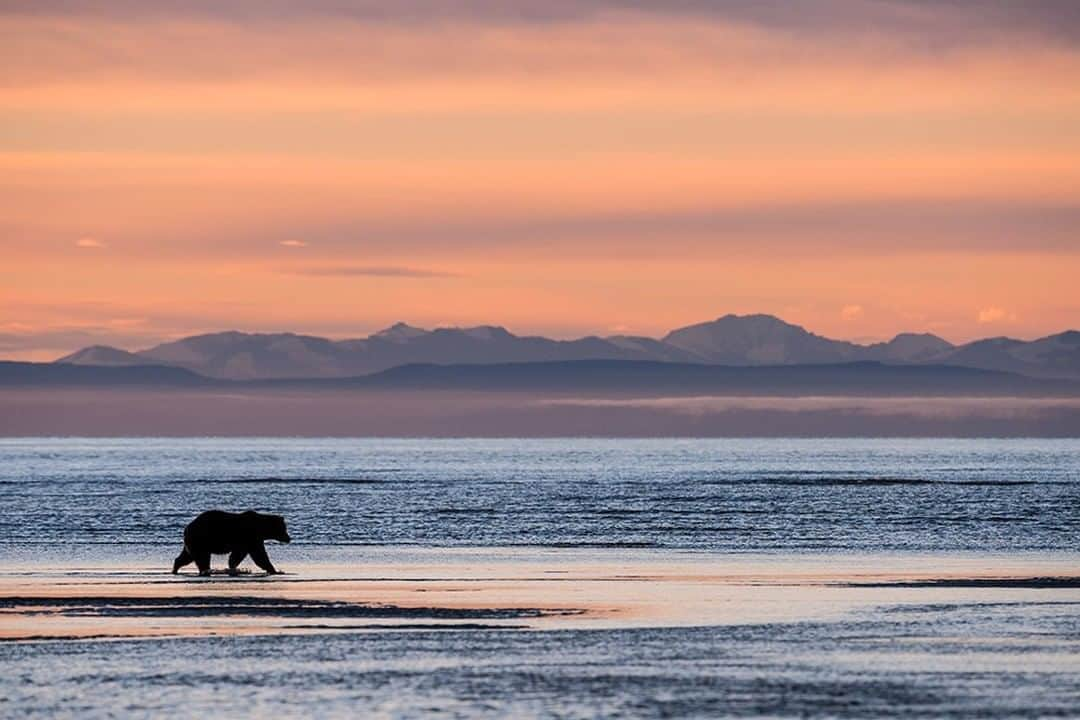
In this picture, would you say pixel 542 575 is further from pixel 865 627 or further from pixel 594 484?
pixel 594 484

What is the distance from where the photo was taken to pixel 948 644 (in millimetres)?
27375

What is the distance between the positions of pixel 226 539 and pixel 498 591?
26.7 feet

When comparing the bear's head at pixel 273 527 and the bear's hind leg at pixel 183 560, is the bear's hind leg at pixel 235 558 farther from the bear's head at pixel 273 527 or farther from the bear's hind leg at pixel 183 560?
the bear's hind leg at pixel 183 560

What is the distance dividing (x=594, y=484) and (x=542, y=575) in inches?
3049

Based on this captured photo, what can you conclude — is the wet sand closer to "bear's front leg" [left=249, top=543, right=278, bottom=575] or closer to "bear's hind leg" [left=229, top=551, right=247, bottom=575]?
"bear's hind leg" [left=229, top=551, right=247, bottom=575]

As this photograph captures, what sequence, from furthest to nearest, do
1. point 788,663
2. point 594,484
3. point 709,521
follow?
1. point 594,484
2. point 709,521
3. point 788,663

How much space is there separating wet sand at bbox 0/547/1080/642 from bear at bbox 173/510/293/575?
474 millimetres

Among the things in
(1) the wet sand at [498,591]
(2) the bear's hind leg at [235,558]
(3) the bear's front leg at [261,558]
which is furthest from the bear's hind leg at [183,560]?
(3) the bear's front leg at [261,558]

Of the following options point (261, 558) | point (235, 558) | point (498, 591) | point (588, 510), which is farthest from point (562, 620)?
point (588, 510)

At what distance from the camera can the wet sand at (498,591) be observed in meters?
30.7

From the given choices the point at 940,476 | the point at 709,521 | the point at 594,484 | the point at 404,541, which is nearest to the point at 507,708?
the point at 404,541

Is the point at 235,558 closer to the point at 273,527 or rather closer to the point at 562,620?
the point at 273,527

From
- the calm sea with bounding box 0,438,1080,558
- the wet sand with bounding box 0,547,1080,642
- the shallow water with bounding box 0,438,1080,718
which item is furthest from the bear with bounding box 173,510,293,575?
the calm sea with bounding box 0,438,1080,558

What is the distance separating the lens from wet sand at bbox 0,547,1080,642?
30719 mm
